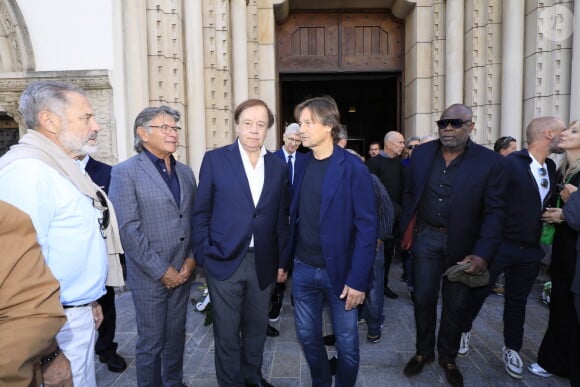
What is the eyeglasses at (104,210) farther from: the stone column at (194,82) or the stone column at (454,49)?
the stone column at (454,49)

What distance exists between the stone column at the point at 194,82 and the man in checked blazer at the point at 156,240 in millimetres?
3002

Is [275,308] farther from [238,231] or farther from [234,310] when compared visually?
[238,231]

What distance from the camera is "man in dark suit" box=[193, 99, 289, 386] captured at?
247 cm

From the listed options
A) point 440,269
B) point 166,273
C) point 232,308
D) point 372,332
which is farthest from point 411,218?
point 166,273

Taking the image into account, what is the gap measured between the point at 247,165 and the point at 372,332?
207 centimetres

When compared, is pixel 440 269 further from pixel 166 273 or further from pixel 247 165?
pixel 166 273

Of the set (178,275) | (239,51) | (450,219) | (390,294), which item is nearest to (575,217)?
(450,219)

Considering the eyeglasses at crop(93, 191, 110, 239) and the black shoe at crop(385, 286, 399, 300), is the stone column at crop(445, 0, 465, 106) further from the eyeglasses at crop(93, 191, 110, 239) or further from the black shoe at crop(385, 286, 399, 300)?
the eyeglasses at crop(93, 191, 110, 239)

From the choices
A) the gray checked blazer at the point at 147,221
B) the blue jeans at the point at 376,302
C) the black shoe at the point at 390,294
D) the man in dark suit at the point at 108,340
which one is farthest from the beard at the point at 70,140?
the black shoe at the point at 390,294

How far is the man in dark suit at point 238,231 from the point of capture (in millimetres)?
2467

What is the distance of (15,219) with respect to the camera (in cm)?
105

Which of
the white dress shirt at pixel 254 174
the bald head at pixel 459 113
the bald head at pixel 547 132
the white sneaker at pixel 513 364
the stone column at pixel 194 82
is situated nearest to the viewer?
the white dress shirt at pixel 254 174

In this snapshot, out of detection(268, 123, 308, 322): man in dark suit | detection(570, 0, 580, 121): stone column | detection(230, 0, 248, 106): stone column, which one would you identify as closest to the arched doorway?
detection(230, 0, 248, 106): stone column

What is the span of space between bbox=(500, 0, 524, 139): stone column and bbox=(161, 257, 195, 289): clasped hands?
16.6ft
